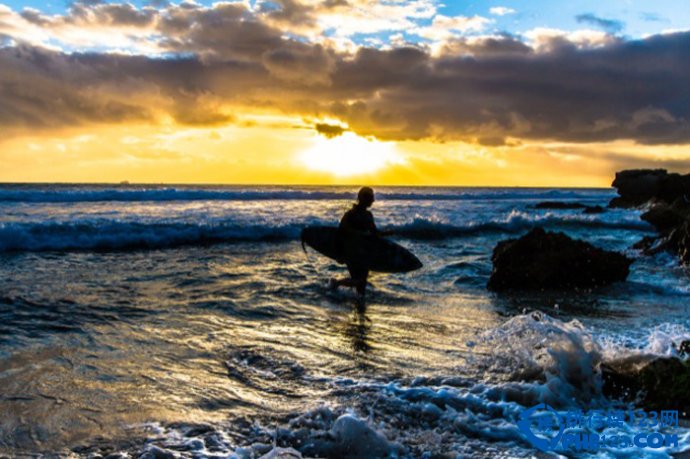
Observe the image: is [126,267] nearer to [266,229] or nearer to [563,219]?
[266,229]

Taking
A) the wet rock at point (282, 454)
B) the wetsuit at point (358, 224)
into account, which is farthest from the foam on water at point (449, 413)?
the wetsuit at point (358, 224)

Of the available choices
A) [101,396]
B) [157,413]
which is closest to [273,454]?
[157,413]

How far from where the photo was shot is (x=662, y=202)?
3416cm

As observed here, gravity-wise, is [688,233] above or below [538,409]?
above

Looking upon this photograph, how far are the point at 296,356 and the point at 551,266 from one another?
690 centimetres

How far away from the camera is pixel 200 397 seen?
4.70m

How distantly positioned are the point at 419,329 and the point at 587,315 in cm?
293

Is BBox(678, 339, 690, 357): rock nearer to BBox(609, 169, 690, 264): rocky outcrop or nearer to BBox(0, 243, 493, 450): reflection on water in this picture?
BBox(0, 243, 493, 450): reflection on water

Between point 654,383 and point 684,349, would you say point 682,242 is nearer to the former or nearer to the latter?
point 684,349

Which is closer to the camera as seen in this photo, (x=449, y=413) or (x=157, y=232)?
(x=449, y=413)

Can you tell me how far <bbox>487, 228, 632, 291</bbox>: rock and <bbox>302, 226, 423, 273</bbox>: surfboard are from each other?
5.97 ft

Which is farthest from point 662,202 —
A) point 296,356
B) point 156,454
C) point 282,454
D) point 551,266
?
point 156,454

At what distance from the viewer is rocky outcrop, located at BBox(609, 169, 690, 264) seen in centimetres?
1436

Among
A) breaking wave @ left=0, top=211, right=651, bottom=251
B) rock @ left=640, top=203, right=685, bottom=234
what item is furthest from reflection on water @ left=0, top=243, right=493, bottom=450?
rock @ left=640, top=203, right=685, bottom=234
